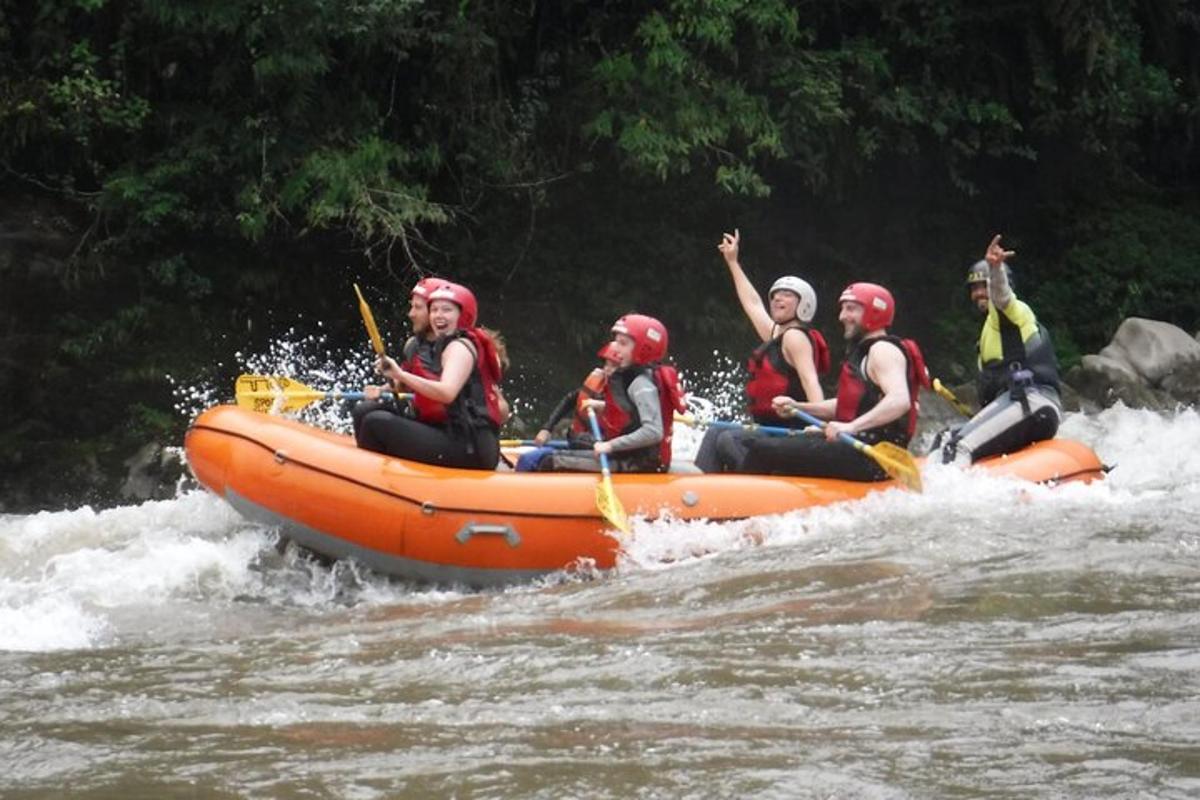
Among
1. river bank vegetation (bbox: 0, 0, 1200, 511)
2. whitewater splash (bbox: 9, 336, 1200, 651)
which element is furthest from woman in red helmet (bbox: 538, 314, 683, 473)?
river bank vegetation (bbox: 0, 0, 1200, 511)

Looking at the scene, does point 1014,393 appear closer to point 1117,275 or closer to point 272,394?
point 272,394

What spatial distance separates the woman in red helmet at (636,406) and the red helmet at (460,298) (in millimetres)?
685

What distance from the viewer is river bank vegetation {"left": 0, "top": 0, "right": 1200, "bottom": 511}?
12086 millimetres

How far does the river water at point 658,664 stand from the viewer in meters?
4.56

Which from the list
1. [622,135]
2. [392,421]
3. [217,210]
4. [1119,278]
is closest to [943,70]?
[1119,278]

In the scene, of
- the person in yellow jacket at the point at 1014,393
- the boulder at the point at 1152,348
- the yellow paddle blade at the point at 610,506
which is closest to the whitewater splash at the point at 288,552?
the yellow paddle blade at the point at 610,506

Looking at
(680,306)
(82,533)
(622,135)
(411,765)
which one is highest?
(622,135)

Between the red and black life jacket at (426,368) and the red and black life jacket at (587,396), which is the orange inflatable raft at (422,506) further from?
the red and black life jacket at (587,396)

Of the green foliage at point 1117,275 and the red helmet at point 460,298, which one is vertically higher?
the green foliage at point 1117,275

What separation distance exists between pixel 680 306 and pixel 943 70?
10.2ft

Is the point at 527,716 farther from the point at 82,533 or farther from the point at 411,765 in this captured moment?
the point at 82,533

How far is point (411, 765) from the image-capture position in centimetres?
462

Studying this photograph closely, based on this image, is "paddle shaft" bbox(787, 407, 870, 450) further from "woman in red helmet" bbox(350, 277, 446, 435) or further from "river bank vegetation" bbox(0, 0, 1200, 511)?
"river bank vegetation" bbox(0, 0, 1200, 511)

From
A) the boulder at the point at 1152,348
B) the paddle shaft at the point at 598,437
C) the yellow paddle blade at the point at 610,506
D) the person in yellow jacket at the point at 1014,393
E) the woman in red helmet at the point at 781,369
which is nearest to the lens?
the yellow paddle blade at the point at 610,506
